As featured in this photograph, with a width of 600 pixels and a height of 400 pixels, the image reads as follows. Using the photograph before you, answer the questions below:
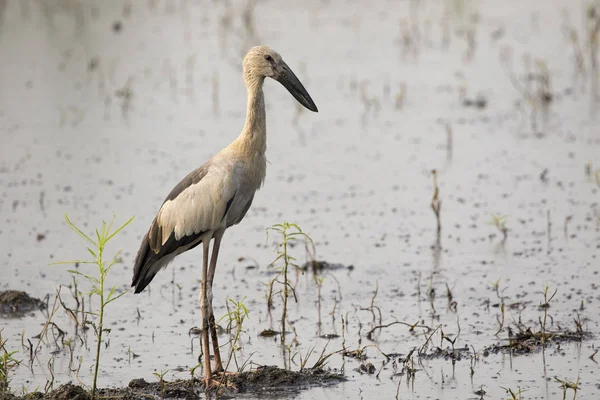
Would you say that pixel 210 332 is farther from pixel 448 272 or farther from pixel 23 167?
→ pixel 23 167

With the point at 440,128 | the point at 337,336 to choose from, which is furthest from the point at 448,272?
the point at 440,128

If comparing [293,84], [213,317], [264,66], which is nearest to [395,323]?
[213,317]

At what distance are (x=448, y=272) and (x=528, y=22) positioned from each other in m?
9.73

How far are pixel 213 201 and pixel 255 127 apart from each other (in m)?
0.57

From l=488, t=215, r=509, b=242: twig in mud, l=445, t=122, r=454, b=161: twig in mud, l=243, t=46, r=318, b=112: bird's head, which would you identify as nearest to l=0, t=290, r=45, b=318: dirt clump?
l=243, t=46, r=318, b=112: bird's head

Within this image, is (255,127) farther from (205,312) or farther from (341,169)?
(341,169)

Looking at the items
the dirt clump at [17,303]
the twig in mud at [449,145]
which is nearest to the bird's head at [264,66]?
the dirt clump at [17,303]

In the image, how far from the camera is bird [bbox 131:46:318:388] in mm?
6574

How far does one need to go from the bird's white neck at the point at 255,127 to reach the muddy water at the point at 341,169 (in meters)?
1.37

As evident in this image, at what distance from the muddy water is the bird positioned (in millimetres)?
613

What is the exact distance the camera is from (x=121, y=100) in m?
14.1

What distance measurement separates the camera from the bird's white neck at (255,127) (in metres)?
6.73

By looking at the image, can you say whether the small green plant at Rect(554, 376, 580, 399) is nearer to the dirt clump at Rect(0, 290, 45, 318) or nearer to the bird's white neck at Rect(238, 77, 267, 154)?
the bird's white neck at Rect(238, 77, 267, 154)

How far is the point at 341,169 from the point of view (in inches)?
441
